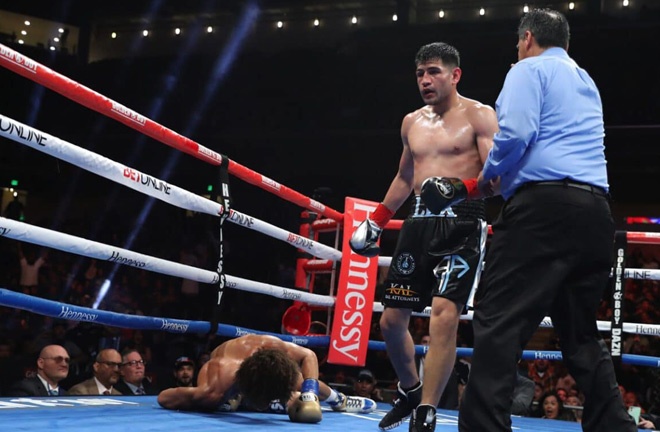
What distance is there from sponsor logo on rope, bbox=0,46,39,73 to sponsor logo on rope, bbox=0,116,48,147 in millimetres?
161

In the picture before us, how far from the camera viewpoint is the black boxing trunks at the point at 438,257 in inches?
95.0

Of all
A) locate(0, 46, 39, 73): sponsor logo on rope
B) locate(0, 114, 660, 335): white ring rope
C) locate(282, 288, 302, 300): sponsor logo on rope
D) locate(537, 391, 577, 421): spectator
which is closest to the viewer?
locate(0, 46, 39, 73): sponsor logo on rope

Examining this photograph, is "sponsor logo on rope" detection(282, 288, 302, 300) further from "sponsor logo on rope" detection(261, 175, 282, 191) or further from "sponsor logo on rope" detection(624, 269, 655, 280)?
"sponsor logo on rope" detection(624, 269, 655, 280)

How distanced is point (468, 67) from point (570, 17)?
1678mm

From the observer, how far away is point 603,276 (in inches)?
68.6

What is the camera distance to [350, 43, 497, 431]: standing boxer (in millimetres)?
2393

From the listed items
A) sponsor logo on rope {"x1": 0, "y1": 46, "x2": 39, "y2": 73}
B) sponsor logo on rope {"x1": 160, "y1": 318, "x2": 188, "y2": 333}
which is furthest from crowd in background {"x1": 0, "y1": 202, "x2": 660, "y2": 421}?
sponsor logo on rope {"x1": 0, "y1": 46, "x2": 39, "y2": 73}

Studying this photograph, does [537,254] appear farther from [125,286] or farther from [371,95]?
[371,95]

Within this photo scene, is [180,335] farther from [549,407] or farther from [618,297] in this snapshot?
[618,297]

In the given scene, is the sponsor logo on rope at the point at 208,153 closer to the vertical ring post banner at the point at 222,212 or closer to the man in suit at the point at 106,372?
the vertical ring post banner at the point at 222,212

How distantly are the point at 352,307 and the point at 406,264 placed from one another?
54.5 inches

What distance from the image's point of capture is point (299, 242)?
3.70 metres

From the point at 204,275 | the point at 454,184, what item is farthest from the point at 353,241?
the point at 454,184

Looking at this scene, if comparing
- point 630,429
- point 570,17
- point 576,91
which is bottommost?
point 630,429
